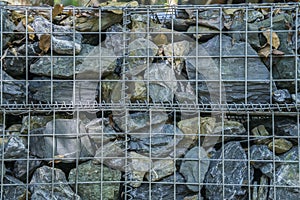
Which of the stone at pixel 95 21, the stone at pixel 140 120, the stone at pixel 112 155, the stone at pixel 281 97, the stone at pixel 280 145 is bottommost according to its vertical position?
the stone at pixel 112 155

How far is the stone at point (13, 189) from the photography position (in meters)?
2.34

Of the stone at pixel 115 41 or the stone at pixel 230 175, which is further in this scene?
the stone at pixel 115 41

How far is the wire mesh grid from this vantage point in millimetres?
2346

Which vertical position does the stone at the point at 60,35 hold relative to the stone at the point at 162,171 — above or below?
above

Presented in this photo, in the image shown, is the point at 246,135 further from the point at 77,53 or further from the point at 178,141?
the point at 77,53

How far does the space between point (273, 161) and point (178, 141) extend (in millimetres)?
471

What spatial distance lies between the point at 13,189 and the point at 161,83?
0.90 metres

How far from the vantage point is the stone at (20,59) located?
2426mm

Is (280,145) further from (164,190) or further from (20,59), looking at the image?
(20,59)

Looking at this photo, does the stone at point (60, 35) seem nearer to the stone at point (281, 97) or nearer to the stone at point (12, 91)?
the stone at point (12, 91)

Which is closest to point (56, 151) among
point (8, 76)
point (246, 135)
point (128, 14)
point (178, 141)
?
point (8, 76)

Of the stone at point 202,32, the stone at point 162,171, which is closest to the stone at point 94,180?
the stone at point 162,171

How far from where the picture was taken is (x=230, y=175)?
7.68ft

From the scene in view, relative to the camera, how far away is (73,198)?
2.34 metres
